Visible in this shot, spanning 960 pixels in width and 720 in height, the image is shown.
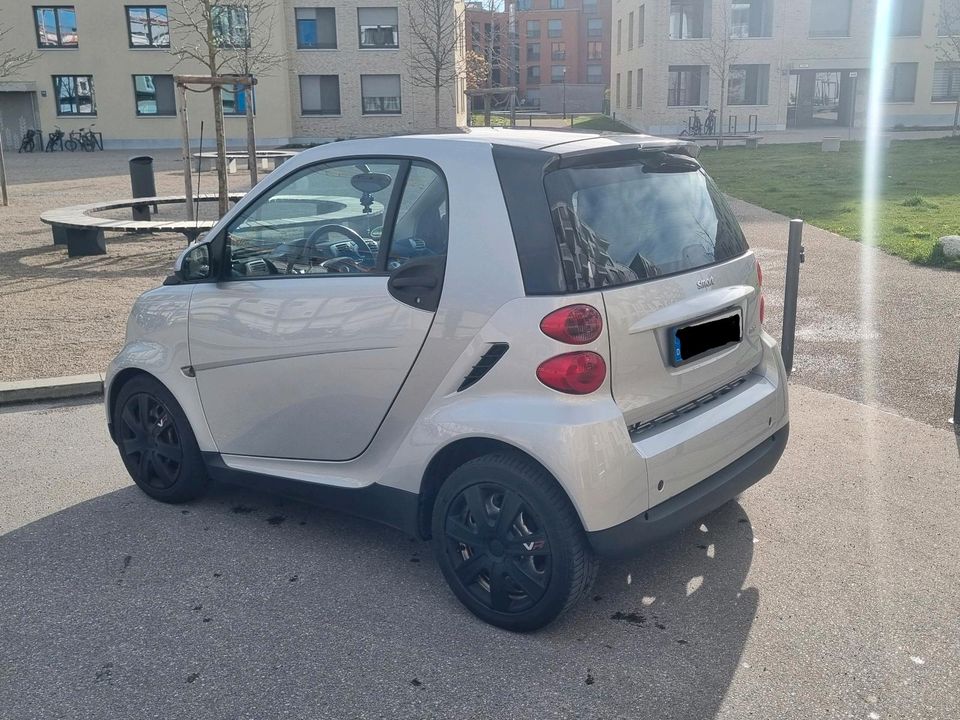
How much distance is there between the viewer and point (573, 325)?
337 cm

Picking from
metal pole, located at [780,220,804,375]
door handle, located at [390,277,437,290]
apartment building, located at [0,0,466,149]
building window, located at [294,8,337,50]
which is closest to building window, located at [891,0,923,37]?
apartment building, located at [0,0,466,149]

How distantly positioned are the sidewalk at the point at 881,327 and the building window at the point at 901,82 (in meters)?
44.0

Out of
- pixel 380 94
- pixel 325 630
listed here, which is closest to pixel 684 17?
pixel 380 94

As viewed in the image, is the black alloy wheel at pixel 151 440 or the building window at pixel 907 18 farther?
the building window at pixel 907 18

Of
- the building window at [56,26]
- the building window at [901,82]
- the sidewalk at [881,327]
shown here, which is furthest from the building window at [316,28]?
the sidewalk at [881,327]

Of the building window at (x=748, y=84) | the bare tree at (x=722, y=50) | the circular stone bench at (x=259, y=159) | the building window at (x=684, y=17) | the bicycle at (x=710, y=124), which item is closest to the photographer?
the circular stone bench at (x=259, y=159)

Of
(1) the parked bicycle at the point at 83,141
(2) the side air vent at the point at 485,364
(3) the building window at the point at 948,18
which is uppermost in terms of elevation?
(3) the building window at the point at 948,18

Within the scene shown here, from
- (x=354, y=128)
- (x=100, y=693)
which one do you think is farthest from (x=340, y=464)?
(x=354, y=128)

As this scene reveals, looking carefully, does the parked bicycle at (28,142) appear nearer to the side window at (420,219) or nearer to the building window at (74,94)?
the building window at (74,94)

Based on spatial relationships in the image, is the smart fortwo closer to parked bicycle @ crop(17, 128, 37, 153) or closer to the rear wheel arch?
the rear wheel arch

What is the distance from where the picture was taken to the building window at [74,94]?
46.0m

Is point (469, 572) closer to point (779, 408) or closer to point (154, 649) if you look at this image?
point (154, 649)

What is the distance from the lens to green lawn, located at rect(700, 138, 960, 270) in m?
13.8

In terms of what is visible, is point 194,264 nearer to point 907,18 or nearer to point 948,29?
point 948,29
